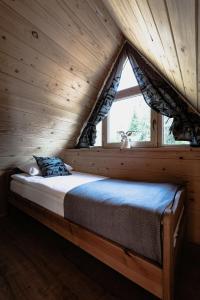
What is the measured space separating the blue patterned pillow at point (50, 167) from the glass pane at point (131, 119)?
2.89 feet

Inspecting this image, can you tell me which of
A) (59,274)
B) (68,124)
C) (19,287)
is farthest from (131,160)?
(19,287)

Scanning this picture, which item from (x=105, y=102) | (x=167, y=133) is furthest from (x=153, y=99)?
(x=105, y=102)

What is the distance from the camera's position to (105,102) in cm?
252

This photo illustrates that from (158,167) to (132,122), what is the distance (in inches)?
32.7

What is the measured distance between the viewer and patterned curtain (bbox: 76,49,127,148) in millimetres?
2459

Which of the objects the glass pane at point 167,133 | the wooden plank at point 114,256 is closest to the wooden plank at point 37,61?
the glass pane at point 167,133

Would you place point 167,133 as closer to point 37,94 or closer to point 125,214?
point 125,214

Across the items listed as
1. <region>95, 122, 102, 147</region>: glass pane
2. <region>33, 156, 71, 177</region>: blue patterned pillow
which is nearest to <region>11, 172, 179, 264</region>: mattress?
<region>33, 156, 71, 177</region>: blue patterned pillow

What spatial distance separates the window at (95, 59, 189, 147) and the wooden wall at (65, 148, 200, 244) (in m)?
0.25

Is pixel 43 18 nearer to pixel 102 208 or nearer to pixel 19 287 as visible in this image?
pixel 102 208

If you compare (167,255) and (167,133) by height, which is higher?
(167,133)

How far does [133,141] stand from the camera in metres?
2.40

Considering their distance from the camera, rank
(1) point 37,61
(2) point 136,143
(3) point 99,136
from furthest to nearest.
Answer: (3) point 99,136, (2) point 136,143, (1) point 37,61

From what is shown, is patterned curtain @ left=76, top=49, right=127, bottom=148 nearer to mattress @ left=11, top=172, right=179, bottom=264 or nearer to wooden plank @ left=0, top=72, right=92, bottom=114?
wooden plank @ left=0, top=72, right=92, bottom=114
